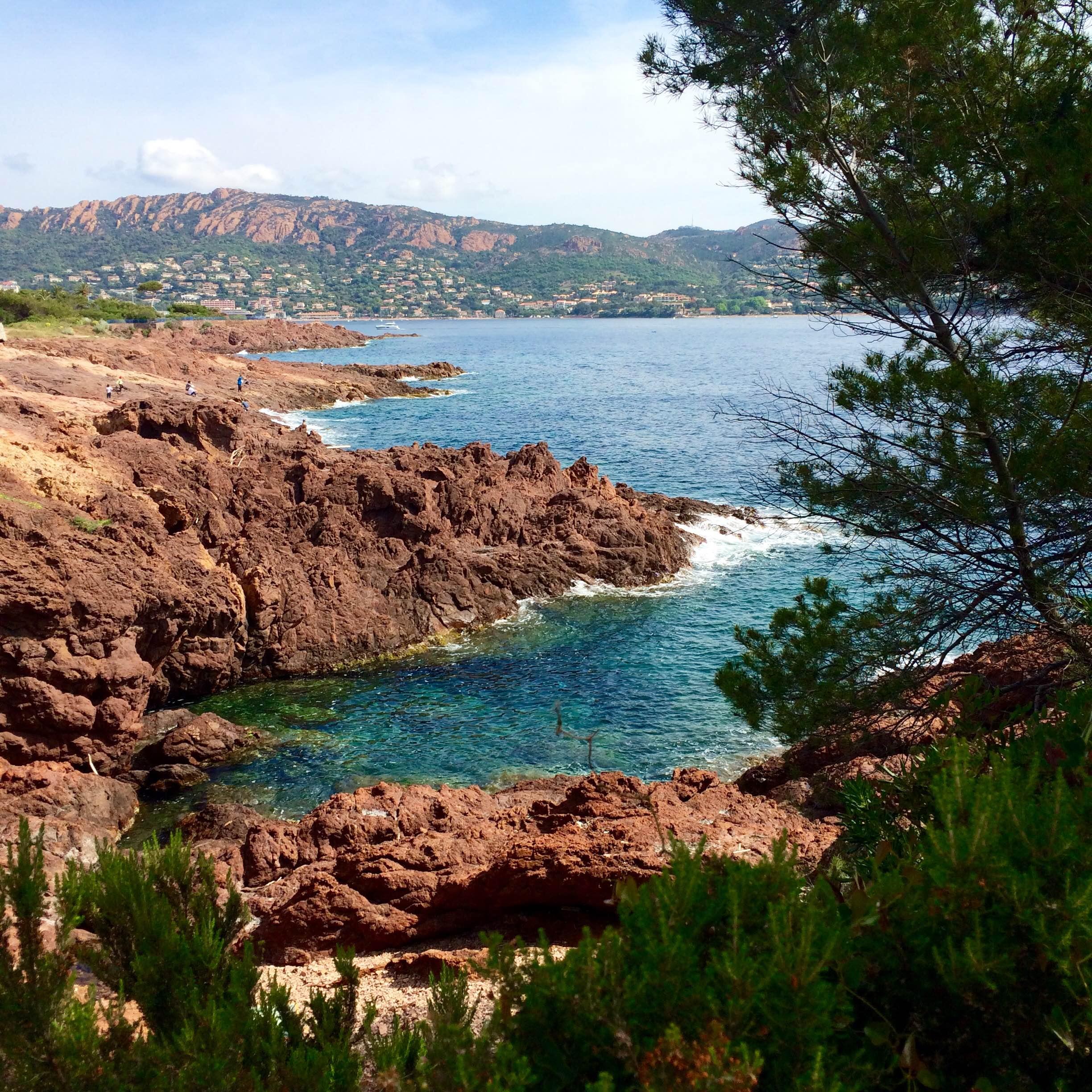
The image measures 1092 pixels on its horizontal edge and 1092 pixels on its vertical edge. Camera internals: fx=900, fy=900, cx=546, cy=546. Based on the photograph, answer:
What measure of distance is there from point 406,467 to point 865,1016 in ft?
74.8

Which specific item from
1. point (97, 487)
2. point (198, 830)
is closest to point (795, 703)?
point (198, 830)

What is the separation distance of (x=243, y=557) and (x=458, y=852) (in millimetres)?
10816

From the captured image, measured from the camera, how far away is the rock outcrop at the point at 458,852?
7.78m

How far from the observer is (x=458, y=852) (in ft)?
28.9

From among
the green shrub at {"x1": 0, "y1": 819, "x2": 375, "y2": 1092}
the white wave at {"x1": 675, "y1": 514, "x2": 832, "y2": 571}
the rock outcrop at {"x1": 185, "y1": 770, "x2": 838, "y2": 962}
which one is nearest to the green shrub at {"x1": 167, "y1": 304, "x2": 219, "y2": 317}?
the white wave at {"x1": 675, "y1": 514, "x2": 832, "y2": 571}

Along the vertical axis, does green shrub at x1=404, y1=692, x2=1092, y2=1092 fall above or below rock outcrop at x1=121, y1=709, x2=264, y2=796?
above

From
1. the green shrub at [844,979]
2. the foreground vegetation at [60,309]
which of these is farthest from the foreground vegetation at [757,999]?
the foreground vegetation at [60,309]

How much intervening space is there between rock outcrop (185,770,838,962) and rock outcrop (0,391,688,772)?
3763mm

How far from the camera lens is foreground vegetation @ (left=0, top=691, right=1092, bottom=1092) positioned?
2621 mm

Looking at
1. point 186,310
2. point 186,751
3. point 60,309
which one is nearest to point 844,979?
point 186,751

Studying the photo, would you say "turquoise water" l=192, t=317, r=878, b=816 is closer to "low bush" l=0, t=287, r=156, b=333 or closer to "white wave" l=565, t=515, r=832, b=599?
"white wave" l=565, t=515, r=832, b=599

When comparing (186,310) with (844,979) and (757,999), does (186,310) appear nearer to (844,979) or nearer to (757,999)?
(844,979)

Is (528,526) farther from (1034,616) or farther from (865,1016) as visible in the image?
(865,1016)

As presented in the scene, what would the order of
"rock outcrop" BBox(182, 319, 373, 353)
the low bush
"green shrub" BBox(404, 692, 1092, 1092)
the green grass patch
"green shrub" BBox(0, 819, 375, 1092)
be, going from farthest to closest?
"rock outcrop" BBox(182, 319, 373, 353), the low bush, the green grass patch, "green shrub" BBox(0, 819, 375, 1092), "green shrub" BBox(404, 692, 1092, 1092)
